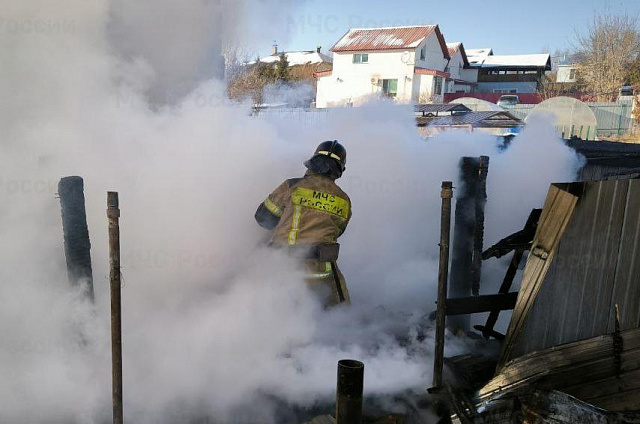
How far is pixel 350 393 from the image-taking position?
2.04m

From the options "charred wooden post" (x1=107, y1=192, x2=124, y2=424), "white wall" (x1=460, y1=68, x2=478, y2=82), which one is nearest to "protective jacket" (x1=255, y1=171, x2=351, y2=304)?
"charred wooden post" (x1=107, y1=192, x2=124, y2=424)

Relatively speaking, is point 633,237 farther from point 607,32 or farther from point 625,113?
point 607,32

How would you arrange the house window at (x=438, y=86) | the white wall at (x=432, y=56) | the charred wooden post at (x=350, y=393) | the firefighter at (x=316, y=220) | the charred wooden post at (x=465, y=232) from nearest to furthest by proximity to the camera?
the charred wooden post at (x=350, y=393) < the firefighter at (x=316, y=220) < the charred wooden post at (x=465, y=232) < the house window at (x=438, y=86) < the white wall at (x=432, y=56)

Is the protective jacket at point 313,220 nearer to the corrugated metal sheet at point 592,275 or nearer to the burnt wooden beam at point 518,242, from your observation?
the burnt wooden beam at point 518,242

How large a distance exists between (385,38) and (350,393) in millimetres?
31803

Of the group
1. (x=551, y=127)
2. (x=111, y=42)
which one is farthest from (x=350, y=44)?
(x=111, y=42)

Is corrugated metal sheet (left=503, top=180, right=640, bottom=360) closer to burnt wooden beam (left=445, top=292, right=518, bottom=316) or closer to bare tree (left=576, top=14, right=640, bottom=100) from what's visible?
burnt wooden beam (left=445, top=292, right=518, bottom=316)

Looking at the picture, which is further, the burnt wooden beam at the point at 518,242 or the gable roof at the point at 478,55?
the gable roof at the point at 478,55

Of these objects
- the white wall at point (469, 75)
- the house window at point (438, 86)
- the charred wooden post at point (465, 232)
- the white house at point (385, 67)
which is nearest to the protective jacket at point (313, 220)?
the charred wooden post at point (465, 232)

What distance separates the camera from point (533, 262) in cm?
297

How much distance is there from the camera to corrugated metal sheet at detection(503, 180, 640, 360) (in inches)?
110

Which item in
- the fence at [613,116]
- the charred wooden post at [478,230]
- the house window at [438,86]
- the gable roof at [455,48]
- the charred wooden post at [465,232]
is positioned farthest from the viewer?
the gable roof at [455,48]

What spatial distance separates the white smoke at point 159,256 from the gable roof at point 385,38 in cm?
2704

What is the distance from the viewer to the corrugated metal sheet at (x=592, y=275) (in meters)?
2.81
